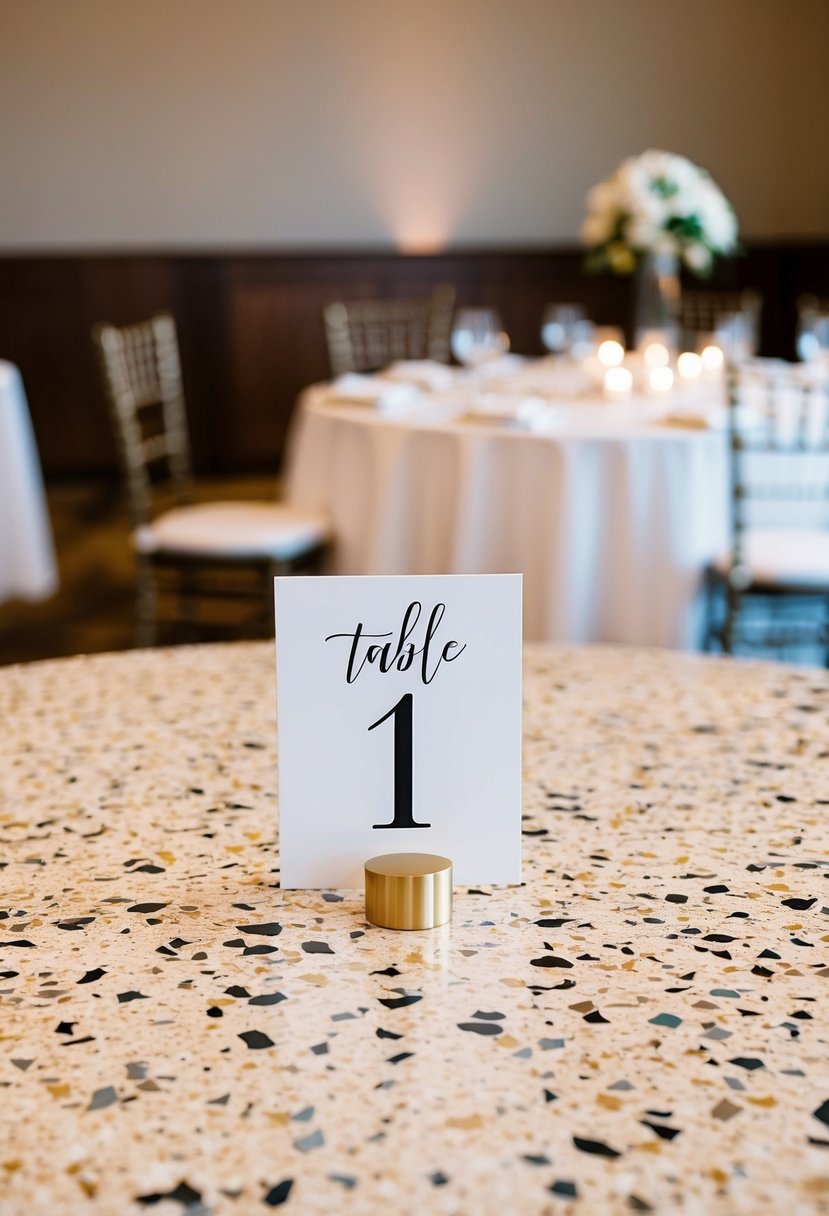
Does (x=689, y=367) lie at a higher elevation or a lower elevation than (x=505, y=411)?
higher

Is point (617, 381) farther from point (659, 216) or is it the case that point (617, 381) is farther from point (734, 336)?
point (659, 216)

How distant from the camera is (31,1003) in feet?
2.27

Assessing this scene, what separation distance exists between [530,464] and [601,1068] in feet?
9.13

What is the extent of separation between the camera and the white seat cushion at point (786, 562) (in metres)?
3.36

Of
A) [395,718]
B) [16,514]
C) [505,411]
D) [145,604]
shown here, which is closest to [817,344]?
[505,411]

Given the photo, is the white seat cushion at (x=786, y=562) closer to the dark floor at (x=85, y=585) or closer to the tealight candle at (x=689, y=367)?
the tealight candle at (x=689, y=367)

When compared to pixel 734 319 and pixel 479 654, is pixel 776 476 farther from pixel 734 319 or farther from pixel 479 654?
pixel 479 654

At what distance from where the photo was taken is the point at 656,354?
13.9ft

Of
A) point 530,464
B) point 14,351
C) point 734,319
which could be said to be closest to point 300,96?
point 14,351

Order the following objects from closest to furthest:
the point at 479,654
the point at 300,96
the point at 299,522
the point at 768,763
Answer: the point at 479,654
the point at 768,763
the point at 299,522
the point at 300,96

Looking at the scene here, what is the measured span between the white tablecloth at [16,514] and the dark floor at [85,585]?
9.1 inches

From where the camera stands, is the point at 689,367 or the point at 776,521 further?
the point at 689,367

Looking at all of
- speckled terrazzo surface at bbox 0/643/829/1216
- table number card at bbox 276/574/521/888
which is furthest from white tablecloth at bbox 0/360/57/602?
table number card at bbox 276/574/521/888

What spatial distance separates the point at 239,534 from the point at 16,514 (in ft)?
3.54
